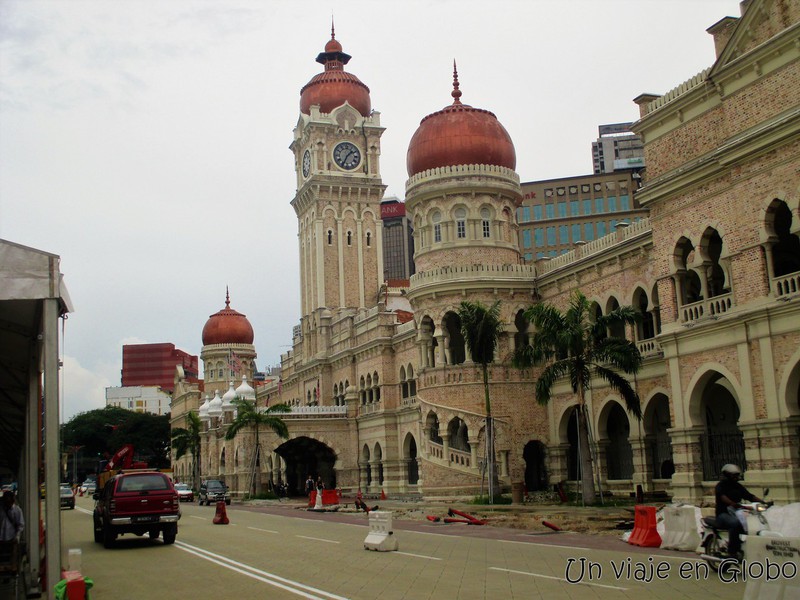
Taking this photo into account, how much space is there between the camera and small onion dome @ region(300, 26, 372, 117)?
218 feet

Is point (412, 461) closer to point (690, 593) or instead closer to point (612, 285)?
point (612, 285)

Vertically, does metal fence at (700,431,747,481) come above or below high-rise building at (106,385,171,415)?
below

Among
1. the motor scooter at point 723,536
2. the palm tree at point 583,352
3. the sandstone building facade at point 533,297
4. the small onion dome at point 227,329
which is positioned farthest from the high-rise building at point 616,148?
the motor scooter at point 723,536

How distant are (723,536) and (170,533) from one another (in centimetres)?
1306

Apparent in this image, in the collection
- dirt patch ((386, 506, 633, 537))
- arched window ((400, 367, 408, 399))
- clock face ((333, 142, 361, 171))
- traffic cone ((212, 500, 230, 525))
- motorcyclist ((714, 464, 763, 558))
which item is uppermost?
clock face ((333, 142, 361, 171))

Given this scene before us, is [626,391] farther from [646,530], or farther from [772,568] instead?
[772,568]

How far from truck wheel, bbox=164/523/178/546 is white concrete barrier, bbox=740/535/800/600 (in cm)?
1475

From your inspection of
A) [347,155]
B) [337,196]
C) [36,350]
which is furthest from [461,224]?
[36,350]

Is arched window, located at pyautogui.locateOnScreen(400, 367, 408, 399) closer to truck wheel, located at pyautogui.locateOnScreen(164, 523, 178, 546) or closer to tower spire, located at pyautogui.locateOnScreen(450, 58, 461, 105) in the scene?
tower spire, located at pyautogui.locateOnScreen(450, 58, 461, 105)

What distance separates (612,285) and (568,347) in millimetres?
6115

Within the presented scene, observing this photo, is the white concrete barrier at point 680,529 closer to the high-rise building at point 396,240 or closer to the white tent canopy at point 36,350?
the white tent canopy at point 36,350

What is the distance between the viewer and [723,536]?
13.1 m

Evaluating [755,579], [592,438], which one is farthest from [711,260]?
[755,579]

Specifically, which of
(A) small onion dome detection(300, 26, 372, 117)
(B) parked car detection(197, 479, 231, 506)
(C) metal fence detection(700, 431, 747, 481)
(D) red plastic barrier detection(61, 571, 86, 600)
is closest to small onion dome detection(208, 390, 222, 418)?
(B) parked car detection(197, 479, 231, 506)
